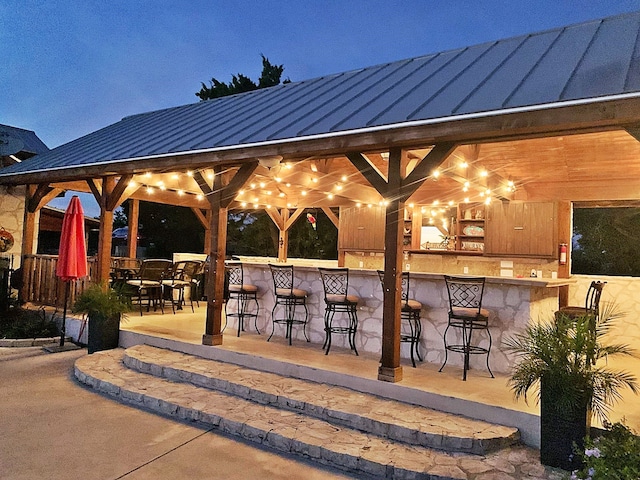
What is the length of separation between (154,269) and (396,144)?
5516mm

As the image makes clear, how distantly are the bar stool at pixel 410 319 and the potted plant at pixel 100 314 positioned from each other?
3912 millimetres

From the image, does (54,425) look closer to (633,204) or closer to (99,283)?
(99,283)

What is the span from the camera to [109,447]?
3.75m

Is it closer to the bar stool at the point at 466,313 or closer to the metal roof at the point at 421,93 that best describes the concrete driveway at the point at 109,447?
the bar stool at the point at 466,313

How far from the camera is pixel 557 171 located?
7191 millimetres

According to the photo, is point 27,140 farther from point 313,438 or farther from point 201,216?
point 313,438

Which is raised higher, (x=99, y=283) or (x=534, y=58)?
(x=534, y=58)

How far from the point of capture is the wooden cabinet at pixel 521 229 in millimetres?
7852

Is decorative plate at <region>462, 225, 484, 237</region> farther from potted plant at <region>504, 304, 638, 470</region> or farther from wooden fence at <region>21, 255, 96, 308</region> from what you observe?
wooden fence at <region>21, 255, 96, 308</region>

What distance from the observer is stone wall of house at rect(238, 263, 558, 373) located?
510 cm

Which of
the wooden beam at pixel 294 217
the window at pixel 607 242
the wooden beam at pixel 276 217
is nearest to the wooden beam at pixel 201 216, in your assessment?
the wooden beam at pixel 276 217

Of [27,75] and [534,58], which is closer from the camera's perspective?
[534,58]

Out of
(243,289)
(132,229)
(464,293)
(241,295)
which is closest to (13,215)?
(132,229)

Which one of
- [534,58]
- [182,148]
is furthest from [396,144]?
[182,148]
